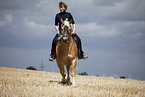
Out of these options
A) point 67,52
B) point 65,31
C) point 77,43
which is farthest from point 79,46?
point 65,31

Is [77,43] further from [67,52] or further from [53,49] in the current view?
[53,49]

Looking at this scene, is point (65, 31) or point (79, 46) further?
point (79, 46)

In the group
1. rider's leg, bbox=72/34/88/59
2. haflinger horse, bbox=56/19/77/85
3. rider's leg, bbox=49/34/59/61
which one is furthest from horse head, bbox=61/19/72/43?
Result: rider's leg, bbox=49/34/59/61

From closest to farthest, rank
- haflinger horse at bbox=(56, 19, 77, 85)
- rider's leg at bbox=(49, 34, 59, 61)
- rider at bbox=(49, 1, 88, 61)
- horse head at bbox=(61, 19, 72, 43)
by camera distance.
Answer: horse head at bbox=(61, 19, 72, 43)
haflinger horse at bbox=(56, 19, 77, 85)
rider at bbox=(49, 1, 88, 61)
rider's leg at bbox=(49, 34, 59, 61)

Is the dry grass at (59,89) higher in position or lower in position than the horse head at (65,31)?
lower

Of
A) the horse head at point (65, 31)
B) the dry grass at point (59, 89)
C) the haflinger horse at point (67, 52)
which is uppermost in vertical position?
the horse head at point (65, 31)

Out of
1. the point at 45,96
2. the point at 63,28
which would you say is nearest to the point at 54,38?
the point at 63,28

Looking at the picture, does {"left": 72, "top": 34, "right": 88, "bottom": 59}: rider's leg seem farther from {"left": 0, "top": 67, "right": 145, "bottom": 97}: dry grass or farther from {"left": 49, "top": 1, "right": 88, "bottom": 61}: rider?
{"left": 0, "top": 67, "right": 145, "bottom": 97}: dry grass

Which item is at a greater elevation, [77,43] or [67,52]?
[77,43]

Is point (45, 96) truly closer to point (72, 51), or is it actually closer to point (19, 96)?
point (19, 96)

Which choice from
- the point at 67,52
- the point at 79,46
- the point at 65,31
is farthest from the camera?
the point at 79,46

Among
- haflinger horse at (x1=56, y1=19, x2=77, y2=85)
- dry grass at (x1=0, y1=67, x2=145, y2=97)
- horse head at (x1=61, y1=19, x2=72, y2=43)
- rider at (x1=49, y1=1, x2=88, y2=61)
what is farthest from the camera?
rider at (x1=49, y1=1, x2=88, y2=61)

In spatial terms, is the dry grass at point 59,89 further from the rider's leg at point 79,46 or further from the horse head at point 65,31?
the horse head at point 65,31

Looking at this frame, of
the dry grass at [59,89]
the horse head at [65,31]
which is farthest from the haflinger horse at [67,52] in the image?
the dry grass at [59,89]
